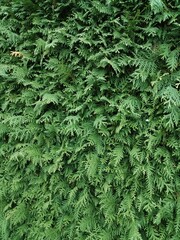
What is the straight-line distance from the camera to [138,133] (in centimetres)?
240

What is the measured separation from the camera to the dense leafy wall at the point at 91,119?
2.34 meters

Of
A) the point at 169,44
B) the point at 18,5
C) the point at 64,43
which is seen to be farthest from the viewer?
the point at 18,5

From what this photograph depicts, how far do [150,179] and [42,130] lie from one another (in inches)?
40.9

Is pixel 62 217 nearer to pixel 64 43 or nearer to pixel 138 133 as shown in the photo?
pixel 138 133

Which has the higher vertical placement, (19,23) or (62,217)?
(19,23)

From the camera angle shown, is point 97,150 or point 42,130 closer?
point 97,150

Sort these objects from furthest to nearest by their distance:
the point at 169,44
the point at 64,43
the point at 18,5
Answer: the point at 18,5, the point at 64,43, the point at 169,44

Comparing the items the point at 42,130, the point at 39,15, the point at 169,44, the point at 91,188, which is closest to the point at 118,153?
the point at 91,188

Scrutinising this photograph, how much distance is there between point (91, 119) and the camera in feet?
8.34

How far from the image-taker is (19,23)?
113 inches

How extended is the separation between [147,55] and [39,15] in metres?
1.08

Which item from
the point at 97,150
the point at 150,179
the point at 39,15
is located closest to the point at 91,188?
the point at 97,150

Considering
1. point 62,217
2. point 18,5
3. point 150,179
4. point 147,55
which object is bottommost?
point 62,217

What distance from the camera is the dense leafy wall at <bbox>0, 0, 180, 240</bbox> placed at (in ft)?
7.68
